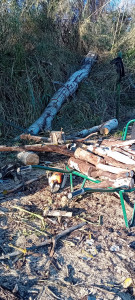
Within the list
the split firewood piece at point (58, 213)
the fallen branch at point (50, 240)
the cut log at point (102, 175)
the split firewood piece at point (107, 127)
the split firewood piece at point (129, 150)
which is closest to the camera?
the fallen branch at point (50, 240)

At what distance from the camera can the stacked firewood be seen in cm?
277

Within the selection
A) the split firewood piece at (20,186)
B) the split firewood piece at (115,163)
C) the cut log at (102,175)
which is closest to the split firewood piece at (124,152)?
the split firewood piece at (115,163)

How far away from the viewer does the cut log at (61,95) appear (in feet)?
18.4

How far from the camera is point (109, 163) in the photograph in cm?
310

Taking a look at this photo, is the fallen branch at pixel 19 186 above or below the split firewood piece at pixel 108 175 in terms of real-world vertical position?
below

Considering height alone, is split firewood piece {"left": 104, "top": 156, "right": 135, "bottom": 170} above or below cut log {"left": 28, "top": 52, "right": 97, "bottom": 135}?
below

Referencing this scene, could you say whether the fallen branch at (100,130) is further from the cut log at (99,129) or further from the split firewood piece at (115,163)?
the split firewood piece at (115,163)

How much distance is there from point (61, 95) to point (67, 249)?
4.31 meters

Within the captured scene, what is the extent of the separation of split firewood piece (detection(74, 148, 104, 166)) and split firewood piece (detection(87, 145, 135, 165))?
11 cm

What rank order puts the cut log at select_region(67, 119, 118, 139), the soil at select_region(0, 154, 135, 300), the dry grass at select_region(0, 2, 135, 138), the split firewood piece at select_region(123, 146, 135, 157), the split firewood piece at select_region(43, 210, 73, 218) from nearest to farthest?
the soil at select_region(0, 154, 135, 300), the split firewood piece at select_region(43, 210, 73, 218), the split firewood piece at select_region(123, 146, 135, 157), the cut log at select_region(67, 119, 118, 139), the dry grass at select_region(0, 2, 135, 138)

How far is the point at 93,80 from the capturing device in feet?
24.2

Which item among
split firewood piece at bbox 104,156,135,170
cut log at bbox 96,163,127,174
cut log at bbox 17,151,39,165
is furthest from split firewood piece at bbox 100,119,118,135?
cut log at bbox 96,163,127,174

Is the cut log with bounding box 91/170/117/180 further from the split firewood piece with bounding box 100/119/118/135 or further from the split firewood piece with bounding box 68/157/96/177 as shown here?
the split firewood piece with bounding box 100/119/118/135

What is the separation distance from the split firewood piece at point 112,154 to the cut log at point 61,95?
2.24m
